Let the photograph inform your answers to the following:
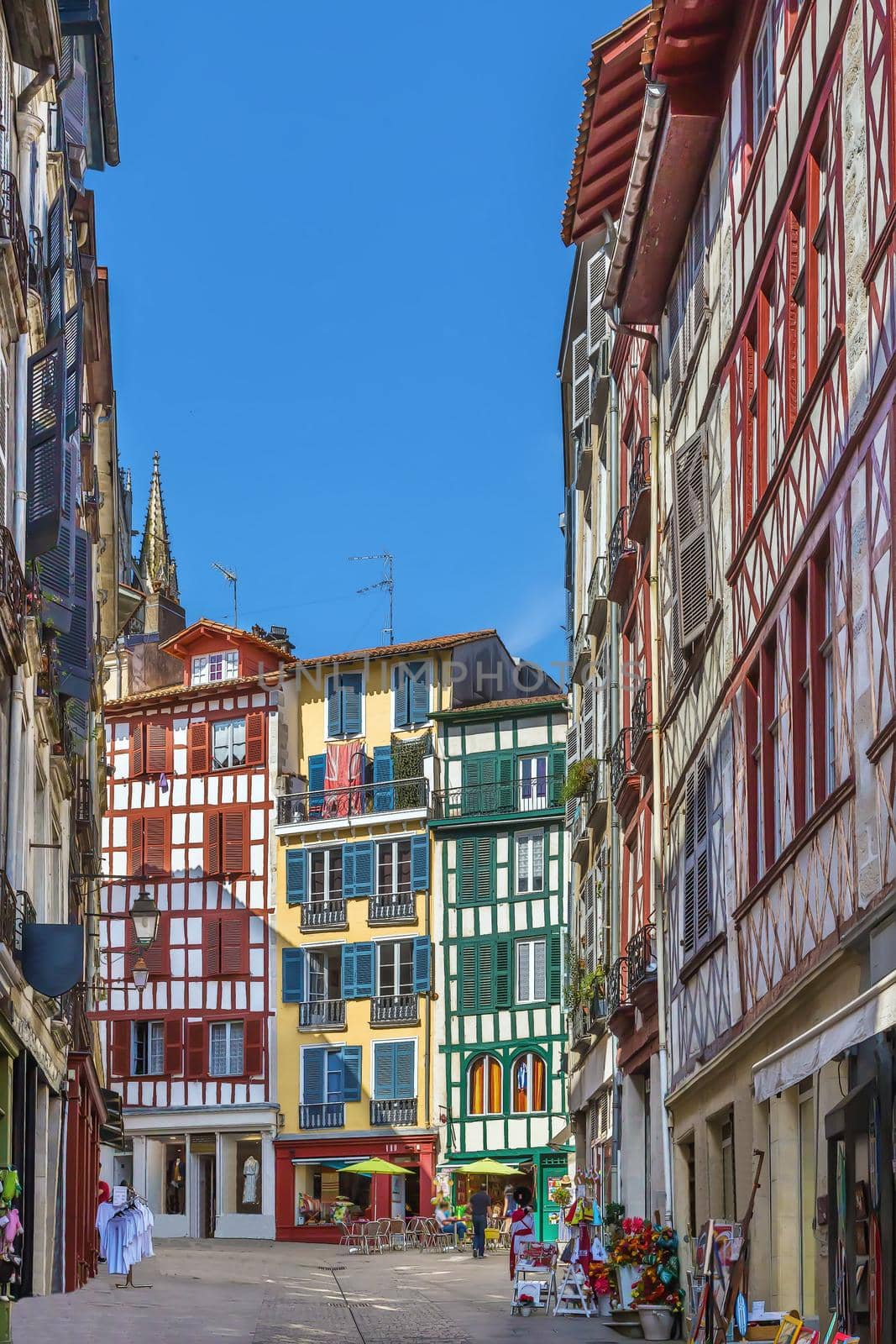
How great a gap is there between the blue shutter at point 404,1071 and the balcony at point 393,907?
310cm

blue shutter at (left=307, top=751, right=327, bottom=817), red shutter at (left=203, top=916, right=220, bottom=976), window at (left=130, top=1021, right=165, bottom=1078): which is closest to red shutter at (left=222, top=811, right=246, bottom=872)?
red shutter at (left=203, top=916, right=220, bottom=976)

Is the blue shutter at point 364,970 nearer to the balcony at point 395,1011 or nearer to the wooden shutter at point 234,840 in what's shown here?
the balcony at point 395,1011

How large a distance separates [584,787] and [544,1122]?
1969cm

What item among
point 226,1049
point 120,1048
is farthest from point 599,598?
point 120,1048

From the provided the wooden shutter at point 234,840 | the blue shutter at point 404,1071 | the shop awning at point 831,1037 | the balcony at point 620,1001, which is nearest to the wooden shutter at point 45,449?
the balcony at point 620,1001

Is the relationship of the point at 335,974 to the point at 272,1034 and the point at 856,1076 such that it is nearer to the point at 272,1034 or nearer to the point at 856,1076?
the point at 272,1034

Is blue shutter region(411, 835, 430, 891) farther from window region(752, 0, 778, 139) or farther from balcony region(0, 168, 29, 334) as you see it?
window region(752, 0, 778, 139)

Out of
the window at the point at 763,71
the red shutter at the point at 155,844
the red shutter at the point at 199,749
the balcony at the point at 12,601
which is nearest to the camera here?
the window at the point at 763,71

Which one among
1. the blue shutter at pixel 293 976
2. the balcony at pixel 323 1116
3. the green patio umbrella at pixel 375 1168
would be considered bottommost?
the green patio umbrella at pixel 375 1168

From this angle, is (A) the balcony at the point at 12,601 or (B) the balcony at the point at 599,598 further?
(B) the balcony at the point at 599,598

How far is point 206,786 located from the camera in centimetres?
5409

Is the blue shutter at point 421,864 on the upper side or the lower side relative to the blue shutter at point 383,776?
lower

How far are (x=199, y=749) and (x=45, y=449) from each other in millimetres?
35173

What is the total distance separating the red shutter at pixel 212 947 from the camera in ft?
171
